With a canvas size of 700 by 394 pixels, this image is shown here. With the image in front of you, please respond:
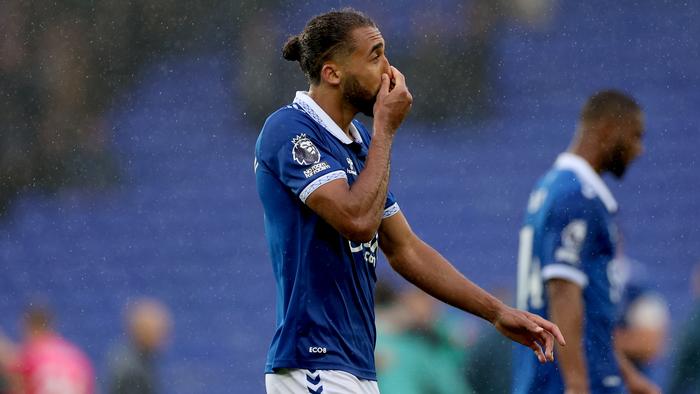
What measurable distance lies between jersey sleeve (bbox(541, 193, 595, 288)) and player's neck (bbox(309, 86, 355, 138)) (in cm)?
164

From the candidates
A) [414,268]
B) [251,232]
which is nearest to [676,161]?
[251,232]

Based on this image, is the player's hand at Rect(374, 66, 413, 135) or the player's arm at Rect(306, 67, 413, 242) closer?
the player's arm at Rect(306, 67, 413, 242)

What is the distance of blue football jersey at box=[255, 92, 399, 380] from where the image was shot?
3596 mm

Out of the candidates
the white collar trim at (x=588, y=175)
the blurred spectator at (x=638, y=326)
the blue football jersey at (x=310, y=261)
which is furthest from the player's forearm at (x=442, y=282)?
the blurred spectator at (x=638, y=326)

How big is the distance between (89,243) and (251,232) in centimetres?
166

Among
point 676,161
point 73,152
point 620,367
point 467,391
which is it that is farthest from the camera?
point 73,152

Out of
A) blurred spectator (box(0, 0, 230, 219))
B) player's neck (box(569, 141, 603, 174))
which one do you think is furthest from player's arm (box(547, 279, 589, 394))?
blurred spectator (box(0, 0, 230, 219))

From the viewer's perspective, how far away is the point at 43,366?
10.3 meters

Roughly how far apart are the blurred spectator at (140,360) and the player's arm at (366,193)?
6.41 meters

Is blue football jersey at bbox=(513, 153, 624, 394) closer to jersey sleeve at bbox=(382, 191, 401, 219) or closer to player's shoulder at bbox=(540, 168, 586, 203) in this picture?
player's shoulder at bbox=(540, 168, 586, 203)

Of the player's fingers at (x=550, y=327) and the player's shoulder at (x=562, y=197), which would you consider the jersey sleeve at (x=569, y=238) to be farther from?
the player's fingers at (x=550, y=327)

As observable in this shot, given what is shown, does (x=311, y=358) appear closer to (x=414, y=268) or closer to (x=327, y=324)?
(x=327, y=324)

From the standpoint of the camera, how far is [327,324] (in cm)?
361

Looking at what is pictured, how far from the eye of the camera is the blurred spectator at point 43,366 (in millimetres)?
10203
